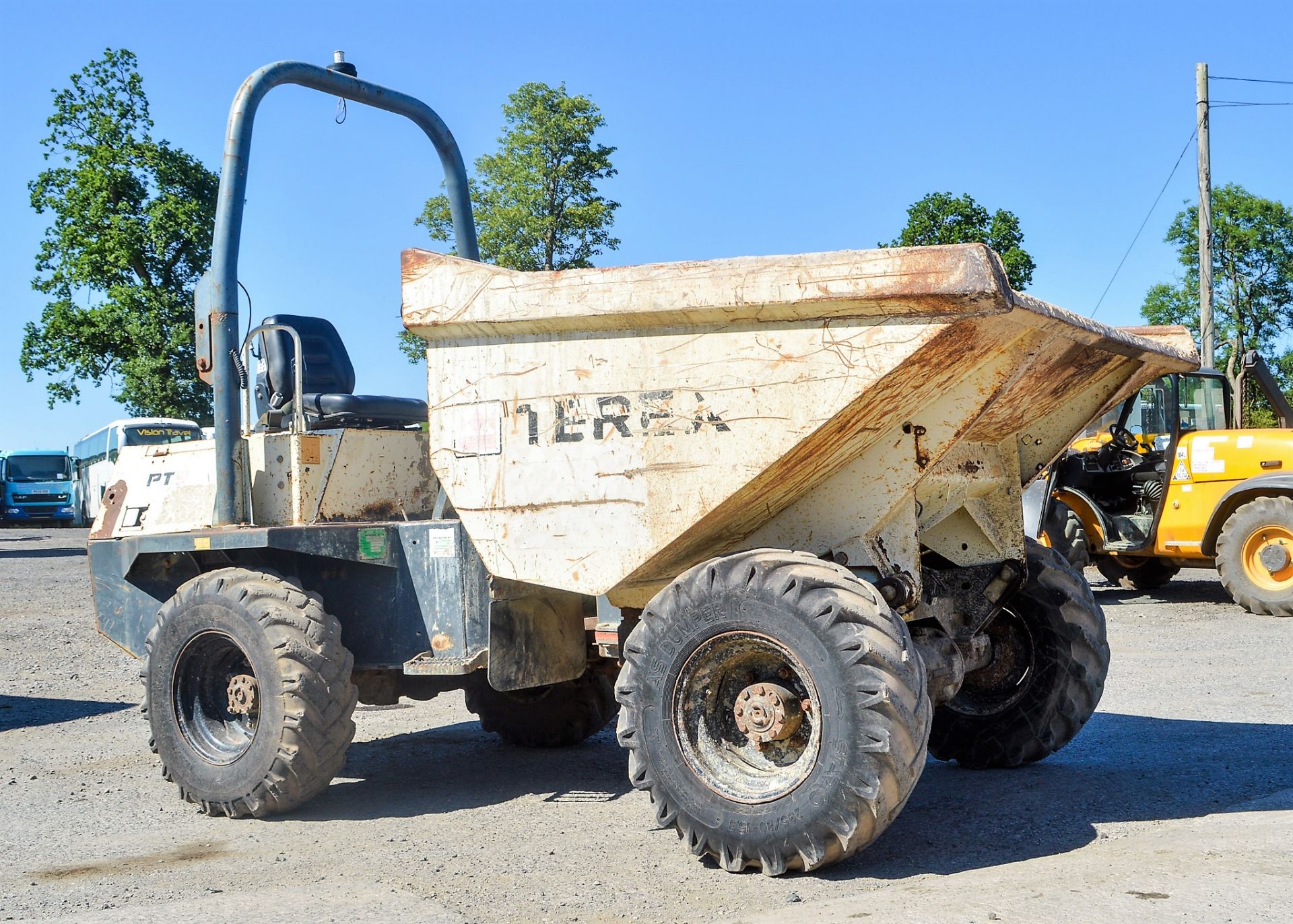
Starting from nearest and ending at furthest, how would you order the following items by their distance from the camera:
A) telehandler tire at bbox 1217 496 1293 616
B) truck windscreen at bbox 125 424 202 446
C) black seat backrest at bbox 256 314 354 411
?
black seat backrest at bbox 256 314 354 411, telehandler tire at bbox 1217 496 1293 616, truck windscreen at bbox 125 424 202 446

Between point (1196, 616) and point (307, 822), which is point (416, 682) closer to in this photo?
point (307, 822)

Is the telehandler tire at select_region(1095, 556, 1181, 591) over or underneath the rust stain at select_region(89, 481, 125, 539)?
underneath

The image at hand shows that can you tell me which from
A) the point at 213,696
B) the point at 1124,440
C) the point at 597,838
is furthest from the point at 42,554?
the point at 597,838

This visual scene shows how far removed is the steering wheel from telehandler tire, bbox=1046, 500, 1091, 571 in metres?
0.86

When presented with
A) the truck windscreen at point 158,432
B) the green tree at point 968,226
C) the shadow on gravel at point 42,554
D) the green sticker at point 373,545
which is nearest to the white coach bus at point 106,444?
the truck windscreen at point 158,432

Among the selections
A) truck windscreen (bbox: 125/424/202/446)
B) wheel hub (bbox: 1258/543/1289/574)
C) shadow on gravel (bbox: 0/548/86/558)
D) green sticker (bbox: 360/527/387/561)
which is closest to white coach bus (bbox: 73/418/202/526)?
truck windscreen (bbox: 125/424/202/446)

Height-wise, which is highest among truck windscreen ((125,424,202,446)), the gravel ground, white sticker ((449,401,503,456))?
truck windscreen ((125,424,202,446))

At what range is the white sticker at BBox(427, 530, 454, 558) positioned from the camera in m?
5.62

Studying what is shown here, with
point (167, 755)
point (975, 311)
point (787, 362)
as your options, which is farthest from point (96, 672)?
point (975, 311)

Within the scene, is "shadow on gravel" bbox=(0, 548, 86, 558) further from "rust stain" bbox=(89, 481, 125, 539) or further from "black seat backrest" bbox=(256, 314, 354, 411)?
"black seat backrest" bbox=(256, 314, 354, 411)

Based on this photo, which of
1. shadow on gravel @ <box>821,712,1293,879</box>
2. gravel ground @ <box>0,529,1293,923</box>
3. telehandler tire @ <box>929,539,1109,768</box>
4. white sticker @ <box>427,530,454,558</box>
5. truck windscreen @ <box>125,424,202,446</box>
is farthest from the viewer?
truck windscreen @ <box>125,424,202,446</box>

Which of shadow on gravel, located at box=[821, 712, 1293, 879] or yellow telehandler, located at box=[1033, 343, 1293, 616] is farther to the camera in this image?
yellow telehandler, located at box=[1033, 343, 1293, 616]

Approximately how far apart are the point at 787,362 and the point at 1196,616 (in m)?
9.46

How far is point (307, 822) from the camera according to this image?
557cm
